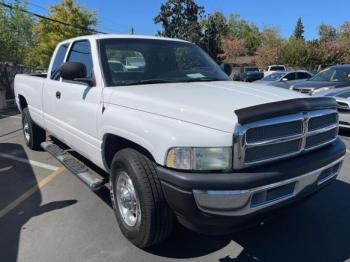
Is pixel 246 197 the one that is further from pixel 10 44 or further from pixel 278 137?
pixel 10 44

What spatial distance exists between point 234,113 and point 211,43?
44.8m

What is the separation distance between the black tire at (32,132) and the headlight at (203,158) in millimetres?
4702

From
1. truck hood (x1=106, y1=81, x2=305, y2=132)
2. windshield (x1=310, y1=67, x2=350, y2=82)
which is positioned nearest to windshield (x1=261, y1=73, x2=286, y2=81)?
windshield (x1=310, y1=67, x2=350, y2=82)

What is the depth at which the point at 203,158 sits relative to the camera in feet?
9.37

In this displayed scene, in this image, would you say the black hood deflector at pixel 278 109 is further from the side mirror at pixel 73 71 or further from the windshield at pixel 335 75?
the windshield at pixel 335 75

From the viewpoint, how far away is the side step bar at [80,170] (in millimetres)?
4203

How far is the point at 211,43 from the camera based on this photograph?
46344 millimetres

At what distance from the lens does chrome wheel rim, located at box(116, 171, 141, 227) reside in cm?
350

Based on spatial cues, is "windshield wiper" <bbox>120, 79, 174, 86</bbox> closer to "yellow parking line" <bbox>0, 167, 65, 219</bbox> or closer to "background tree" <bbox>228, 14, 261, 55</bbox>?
"yellow parking line" <bbox>0, 167, 65, 219</bbox>

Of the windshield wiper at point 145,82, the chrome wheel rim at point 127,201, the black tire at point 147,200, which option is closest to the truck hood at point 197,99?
the windshield wiper at point 145,82

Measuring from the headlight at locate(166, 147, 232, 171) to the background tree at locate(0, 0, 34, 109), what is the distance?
13.3 m

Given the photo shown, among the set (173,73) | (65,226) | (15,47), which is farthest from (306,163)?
(15,47)

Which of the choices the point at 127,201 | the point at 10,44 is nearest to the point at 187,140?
the point at 127,201

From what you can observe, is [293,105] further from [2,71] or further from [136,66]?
[2,71]
